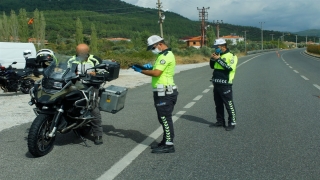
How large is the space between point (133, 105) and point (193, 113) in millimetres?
2018

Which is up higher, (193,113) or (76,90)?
(76,90)

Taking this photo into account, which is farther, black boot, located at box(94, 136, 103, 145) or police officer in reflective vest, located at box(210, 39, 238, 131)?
police officer in reflective vest, located at box(210, 39, 238, 131)

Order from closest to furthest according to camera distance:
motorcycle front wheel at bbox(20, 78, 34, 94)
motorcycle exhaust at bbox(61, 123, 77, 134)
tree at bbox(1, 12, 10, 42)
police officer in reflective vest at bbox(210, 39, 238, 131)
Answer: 1. motorcycle exhaust at bbox(61, 123, 77, 134)
2. police officer in reflective vest at bbox(210, 39, 238, 131)
3. motorcycle front wheel at bbox(20, 78, 34, 94)
4. tree at bbox(1, 12, 10, 42)

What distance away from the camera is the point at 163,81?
18.5 ft

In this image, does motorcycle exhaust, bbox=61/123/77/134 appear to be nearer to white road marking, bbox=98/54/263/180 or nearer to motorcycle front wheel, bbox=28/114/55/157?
motorcycle front wheel, bbox=28/114/55/157

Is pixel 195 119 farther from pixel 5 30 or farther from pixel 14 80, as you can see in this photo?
pixel 5 30

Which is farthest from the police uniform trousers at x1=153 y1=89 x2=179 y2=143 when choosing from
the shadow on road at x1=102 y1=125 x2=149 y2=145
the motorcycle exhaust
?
the motorcycle exhaust

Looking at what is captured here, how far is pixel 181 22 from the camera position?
6762 inches

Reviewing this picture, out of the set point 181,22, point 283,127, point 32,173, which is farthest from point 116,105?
point 181,22

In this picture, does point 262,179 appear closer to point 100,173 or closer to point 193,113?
point 100,173

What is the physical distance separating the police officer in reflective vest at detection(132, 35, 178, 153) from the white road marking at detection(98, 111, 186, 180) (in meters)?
0.28

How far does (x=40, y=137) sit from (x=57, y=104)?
0.49 m

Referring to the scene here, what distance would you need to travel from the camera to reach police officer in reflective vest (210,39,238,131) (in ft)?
23.5

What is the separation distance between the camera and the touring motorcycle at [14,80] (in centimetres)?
1389
